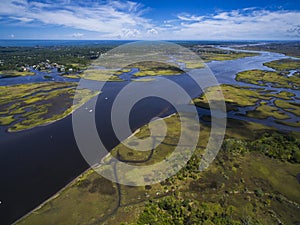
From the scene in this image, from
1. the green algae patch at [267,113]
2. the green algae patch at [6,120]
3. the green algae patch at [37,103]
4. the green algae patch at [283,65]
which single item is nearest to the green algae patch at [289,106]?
the green algae patch at [267,113]

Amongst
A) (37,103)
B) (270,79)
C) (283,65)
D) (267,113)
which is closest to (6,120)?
(37,103)

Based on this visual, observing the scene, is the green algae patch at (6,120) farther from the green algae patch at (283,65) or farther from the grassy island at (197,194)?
the green algae patch at (283,65)

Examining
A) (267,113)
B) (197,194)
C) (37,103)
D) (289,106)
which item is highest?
(37,103)

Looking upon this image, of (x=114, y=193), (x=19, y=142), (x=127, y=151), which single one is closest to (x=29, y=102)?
(x=19, y=142)

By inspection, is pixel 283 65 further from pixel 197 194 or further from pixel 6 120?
pixel 6 120

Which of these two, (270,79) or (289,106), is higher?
(270,79)

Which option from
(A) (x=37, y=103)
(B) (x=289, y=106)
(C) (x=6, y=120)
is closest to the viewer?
(C) (x=6, y=120)
